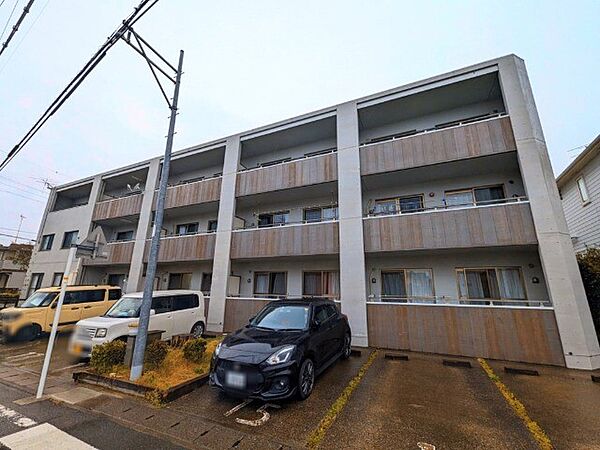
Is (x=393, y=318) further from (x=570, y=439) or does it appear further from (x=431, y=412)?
(x=570, y=439)

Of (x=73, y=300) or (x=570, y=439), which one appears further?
(x=73, y=300)

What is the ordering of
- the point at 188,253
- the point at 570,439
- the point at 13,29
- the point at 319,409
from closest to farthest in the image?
the point at 570,439 → the point at 319,409 → the point at 13,29 → the point at 188,253

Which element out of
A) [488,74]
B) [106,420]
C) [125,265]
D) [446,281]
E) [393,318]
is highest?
[488,74]

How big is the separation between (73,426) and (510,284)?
445 inches

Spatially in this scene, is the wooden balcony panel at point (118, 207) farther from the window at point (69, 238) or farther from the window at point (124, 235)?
the window at point (69, 238)

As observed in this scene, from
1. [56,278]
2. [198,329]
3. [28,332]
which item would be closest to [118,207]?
[56,278]

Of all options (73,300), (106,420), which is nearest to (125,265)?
(73,300)

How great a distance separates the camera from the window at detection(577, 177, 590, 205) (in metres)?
10.7

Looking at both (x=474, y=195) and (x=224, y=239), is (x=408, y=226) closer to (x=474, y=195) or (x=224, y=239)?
(x=474, y=195)

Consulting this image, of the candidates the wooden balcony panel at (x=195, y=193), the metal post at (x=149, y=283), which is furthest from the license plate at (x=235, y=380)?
the wooden balcony panel at (x=195, y=193)

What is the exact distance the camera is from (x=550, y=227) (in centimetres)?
707

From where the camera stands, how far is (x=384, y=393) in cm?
481

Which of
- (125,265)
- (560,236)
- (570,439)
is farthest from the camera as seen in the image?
(125,265)

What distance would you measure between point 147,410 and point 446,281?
922 centimetres
